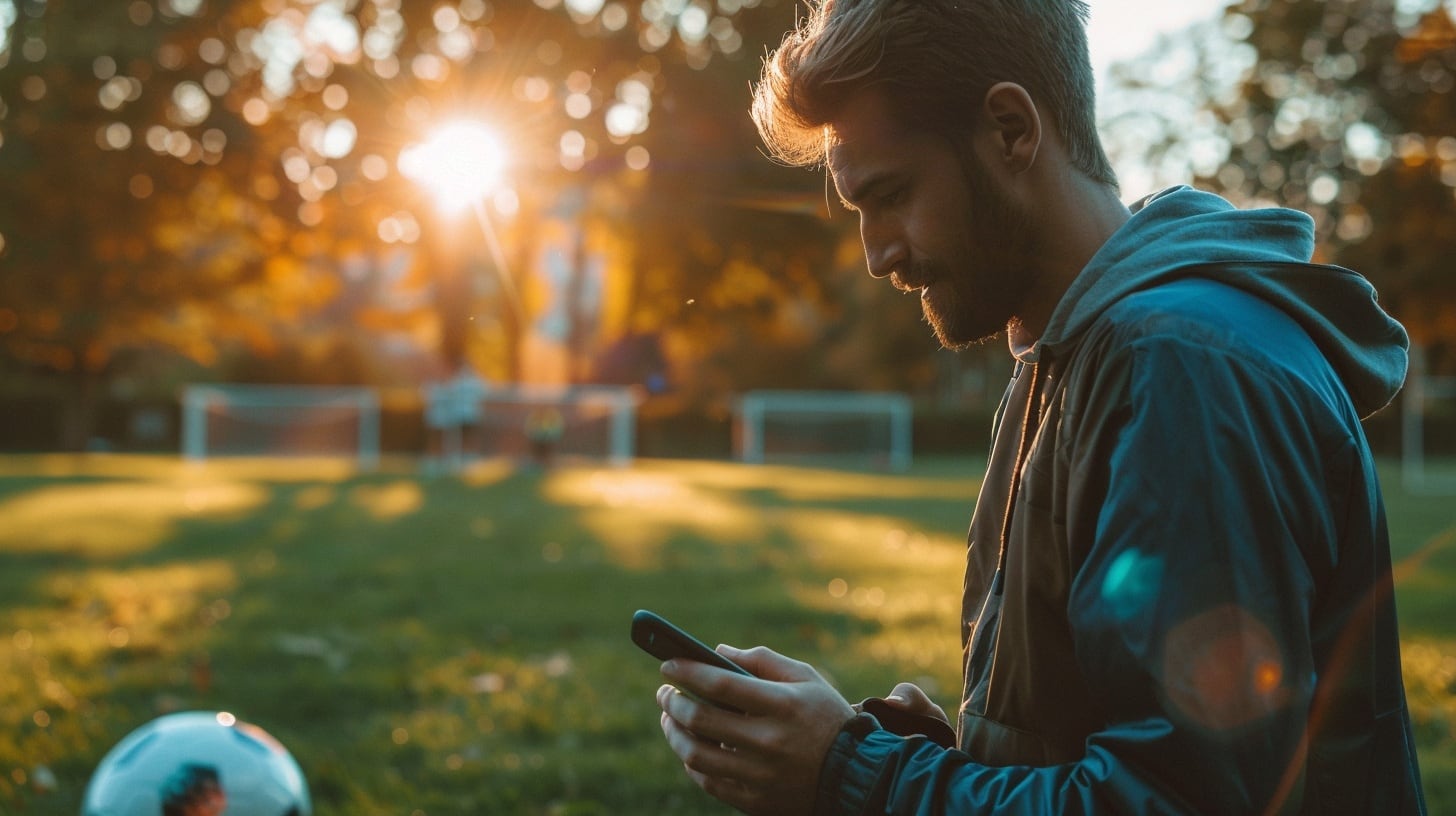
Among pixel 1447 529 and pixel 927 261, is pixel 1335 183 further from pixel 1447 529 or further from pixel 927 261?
pixel 927 261

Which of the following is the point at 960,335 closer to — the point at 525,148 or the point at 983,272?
the point at 983,272

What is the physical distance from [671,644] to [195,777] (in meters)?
2.15

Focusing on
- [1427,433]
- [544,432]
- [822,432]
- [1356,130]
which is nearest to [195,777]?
[1356,130]

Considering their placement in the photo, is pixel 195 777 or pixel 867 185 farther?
pixel 195 777

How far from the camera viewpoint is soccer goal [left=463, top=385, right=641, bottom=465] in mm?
34531

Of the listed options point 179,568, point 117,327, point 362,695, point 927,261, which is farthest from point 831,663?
point 117,327

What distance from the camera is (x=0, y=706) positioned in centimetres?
535

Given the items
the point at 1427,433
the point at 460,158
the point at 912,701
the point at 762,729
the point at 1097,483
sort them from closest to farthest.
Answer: the point at 1097,483 → the point at 762,729 → the point at 912,701 → the point at 460,158 → the point at 1427,433

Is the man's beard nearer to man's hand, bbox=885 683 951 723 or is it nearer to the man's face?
the man's face

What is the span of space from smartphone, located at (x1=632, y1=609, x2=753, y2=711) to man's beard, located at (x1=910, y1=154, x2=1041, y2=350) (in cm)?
54

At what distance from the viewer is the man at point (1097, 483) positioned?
118cm

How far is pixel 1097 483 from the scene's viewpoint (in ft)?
4.27

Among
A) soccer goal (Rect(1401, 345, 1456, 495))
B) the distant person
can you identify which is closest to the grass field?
soccer goal (Rect(1401, 345, 1456, 495))

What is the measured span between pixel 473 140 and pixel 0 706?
6569 millimetres
